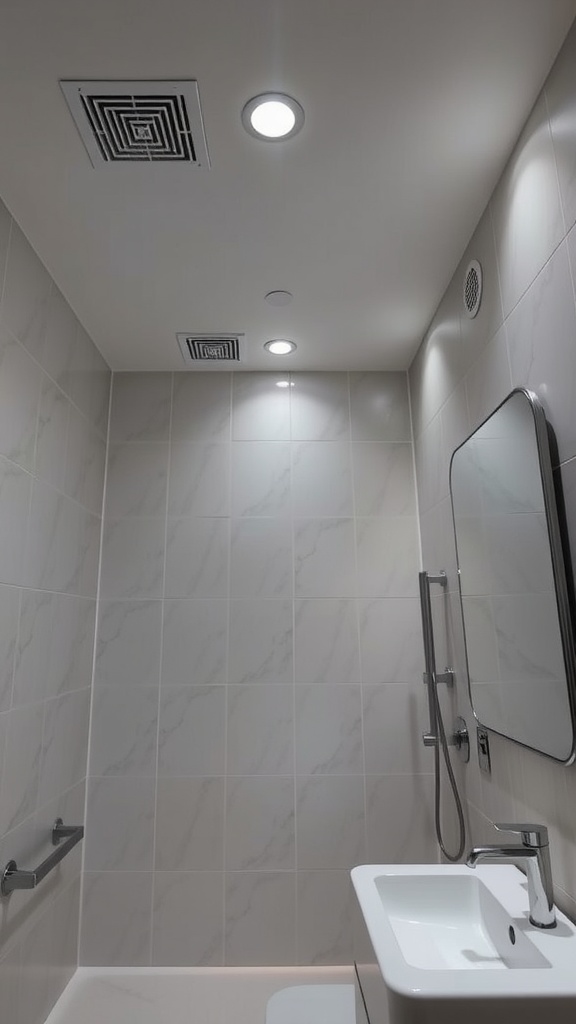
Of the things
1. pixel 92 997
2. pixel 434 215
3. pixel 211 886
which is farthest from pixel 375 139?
pixel 92 997

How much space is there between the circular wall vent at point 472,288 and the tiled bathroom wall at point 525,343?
3cm

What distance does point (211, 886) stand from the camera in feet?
7.23

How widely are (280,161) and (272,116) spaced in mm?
133

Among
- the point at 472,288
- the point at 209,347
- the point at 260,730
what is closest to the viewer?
the point at 472,288

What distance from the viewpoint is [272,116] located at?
4.51 feet

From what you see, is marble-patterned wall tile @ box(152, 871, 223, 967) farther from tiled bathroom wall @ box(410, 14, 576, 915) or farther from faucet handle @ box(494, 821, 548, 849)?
faucet handle @ box(494, 821, 548, 849)

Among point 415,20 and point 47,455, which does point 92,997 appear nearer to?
point 47,455

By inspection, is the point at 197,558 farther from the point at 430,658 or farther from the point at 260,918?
the point at 260,918

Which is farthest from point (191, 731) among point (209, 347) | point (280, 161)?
point (280, 161)

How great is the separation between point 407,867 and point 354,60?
1846 mm

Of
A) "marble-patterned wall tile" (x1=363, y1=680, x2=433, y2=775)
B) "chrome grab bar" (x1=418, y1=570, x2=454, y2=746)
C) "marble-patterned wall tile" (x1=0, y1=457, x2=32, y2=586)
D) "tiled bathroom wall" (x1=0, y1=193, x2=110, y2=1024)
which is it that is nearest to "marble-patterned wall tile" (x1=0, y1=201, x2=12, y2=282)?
"tiled bathroom wall" (x1=0, y1=193, x2=110, y2=1024)

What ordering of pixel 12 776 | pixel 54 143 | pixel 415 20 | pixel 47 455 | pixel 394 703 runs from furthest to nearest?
pixel 394 703 < pixel 47 455 < pixel 12 776 < pixel 54 143 < pixel 415 20

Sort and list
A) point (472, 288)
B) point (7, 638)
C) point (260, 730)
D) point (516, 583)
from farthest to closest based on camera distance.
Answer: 1. point (260, 730)
2. point (472, 288)
3. point (7, 638)
4. point (516, 583)

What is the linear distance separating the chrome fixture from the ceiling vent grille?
1164 millimetres
